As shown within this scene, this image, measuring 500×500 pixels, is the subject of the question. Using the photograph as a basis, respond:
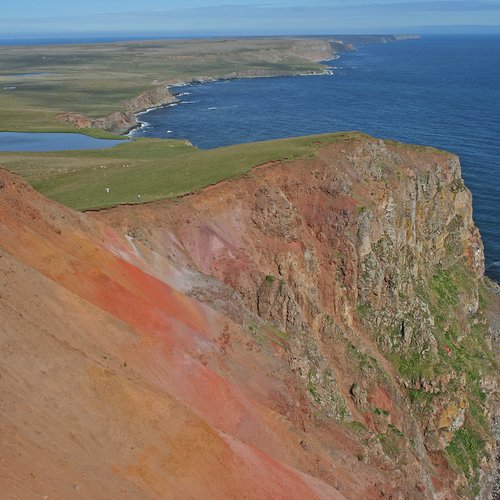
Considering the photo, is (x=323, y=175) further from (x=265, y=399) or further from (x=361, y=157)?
(x=265, y=399)

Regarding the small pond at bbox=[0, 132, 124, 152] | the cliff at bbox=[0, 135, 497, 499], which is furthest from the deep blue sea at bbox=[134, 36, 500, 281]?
the cliff at bbox=[0, 135, 497, 499]

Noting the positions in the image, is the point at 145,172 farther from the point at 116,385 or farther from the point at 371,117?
the point at 371,117

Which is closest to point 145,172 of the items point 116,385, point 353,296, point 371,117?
point 353,296

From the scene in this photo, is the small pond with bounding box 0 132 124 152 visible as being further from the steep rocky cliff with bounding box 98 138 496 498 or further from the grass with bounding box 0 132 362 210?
the steep rocky cliff with bounding box 98 138 496 498

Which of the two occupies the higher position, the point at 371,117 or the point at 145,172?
the point at 371,117

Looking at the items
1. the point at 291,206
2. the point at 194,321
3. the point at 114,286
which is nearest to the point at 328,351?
the point at 291,206

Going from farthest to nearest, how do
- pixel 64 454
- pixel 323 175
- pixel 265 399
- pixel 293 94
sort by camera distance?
pixel 293 94, pixel 323 175, pixel 265 399, pixel 64 454
